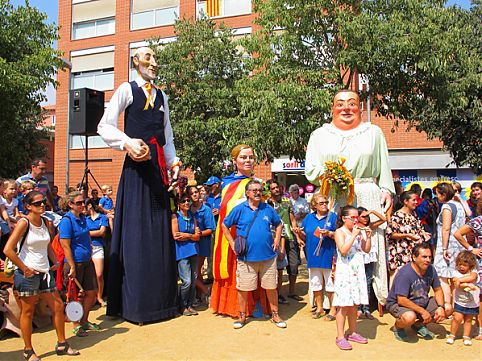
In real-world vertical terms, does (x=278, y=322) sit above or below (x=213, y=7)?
below

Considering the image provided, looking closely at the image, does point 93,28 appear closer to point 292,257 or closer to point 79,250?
point 292,257

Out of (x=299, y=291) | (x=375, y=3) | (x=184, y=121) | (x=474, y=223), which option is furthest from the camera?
(x=184, y=121)

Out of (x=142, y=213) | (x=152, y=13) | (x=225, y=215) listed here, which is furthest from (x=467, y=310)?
(x=152, y=13)

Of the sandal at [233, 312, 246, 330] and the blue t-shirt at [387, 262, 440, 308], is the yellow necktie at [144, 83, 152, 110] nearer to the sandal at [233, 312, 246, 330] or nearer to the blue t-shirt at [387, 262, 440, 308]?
the sandal at [233, 312, 246, 330]

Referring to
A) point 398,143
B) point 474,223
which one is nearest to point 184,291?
point 474,223

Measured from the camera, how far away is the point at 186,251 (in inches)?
225

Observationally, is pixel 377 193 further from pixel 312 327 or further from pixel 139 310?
pixel 139 310

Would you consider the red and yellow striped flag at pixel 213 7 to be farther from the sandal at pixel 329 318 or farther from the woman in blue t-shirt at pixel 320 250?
the sandal at pixel 329 318

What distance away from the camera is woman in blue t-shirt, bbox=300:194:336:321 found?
5.47 m

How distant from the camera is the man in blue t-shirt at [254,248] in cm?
513

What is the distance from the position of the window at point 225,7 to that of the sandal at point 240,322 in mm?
17413

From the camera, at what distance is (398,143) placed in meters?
21.9

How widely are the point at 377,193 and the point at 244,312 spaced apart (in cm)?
212

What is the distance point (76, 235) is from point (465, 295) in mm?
4069
